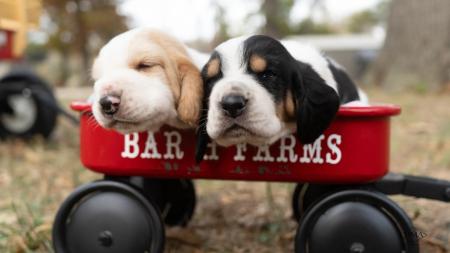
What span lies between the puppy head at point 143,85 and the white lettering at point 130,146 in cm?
12

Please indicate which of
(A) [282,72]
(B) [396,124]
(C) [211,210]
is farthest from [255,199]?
(B) [396,124]

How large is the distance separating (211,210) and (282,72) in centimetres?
122

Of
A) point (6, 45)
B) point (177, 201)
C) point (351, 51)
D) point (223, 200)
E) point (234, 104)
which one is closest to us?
point (234, 104)

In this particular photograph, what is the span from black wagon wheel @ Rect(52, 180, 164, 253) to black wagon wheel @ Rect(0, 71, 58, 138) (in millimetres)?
2177

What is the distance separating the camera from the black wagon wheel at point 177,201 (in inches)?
91.1

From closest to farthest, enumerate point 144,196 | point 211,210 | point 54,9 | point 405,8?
point 144,196 → point 211,210 → point 405,8 → point 54,9

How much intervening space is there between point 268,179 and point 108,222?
0.50 m

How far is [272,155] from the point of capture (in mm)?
1689

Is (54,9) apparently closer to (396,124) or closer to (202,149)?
(396,124)

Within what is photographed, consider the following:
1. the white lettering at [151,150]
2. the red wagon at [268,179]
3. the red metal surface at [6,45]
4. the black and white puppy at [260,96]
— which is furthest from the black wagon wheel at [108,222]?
the red metal surface at [6,45]

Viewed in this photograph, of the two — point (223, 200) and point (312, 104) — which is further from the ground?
point (312, 104)

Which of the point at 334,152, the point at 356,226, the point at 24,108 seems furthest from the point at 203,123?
the point at 24,108

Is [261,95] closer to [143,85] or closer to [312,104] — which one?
[312,104]

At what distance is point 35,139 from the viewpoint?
398 cm
